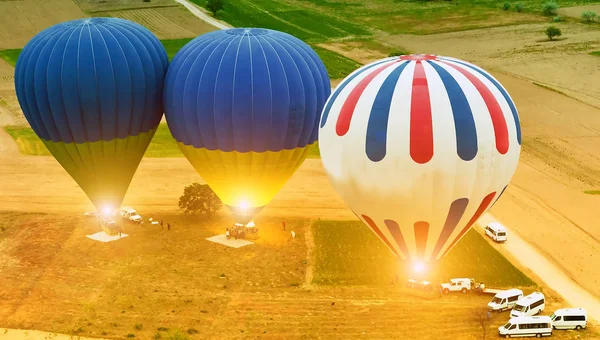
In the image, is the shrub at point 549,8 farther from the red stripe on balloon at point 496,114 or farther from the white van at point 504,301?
the red stripe on balloon at point 496,114

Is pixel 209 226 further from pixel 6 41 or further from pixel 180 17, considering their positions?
pixel 180 17

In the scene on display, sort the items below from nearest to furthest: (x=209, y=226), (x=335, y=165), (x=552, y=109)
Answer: (x=335, y=165)
(x=209, y=226)
(x=552, y=109)

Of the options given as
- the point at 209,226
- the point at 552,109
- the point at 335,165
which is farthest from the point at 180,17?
the point at 335,165

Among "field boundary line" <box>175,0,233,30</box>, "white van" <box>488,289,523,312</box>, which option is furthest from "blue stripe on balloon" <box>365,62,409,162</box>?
"field boundary line" <box>175,0,233,30</box>

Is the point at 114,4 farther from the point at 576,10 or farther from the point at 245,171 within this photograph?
the point at 245,171

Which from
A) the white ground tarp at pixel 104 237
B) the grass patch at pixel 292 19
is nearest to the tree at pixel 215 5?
the grass patch at pixel 292 19

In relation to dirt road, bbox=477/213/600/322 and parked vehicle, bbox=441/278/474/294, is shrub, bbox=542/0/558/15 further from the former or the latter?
parked vehicle, bbox=441/278/474/294

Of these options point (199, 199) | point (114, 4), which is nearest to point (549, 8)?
point (114, 4)
